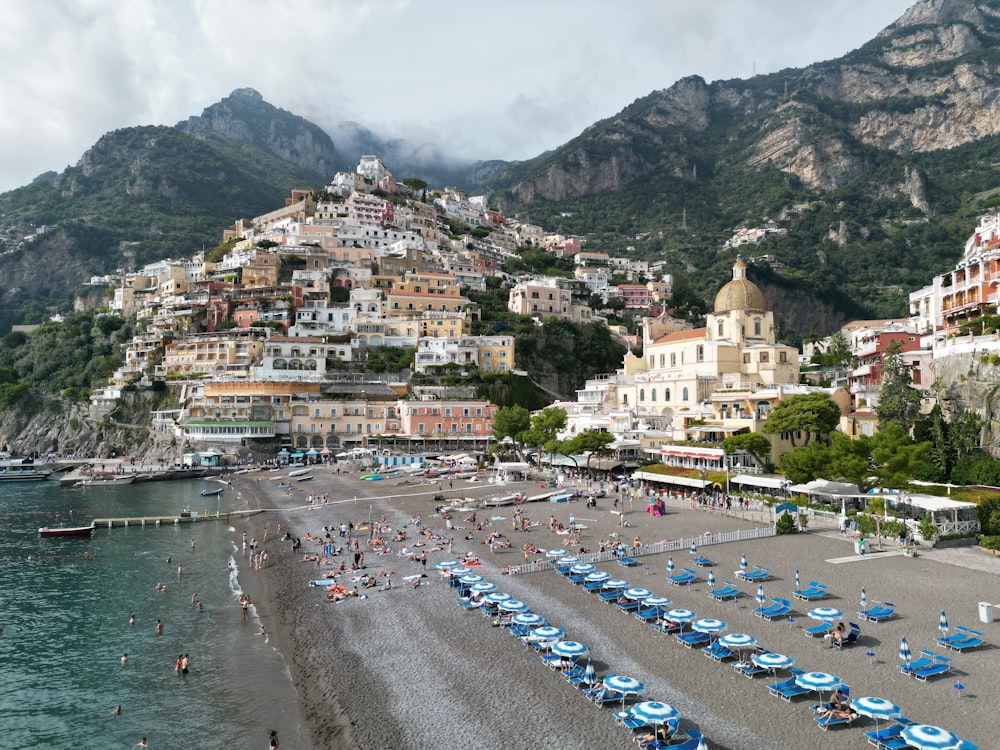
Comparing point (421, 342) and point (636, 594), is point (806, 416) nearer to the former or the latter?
point (636, 594)

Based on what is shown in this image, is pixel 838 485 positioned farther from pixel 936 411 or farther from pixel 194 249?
pixel 194 249

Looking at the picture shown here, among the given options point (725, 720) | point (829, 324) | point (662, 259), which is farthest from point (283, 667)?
point (662, 259)

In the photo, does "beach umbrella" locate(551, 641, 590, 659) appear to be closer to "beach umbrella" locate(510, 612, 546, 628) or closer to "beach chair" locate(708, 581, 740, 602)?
"beach umbrella" locate(510, 612, 546, 628)

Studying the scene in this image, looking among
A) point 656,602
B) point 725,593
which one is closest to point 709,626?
point 656,602

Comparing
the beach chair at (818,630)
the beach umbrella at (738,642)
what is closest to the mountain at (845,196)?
the beach chair at (818,630)

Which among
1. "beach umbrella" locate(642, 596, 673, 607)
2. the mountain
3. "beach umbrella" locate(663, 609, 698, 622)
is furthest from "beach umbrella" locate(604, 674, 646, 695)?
the mountain
